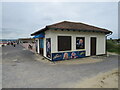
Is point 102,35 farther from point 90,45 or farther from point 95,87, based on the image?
point 95,87

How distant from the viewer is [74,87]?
10.5ft

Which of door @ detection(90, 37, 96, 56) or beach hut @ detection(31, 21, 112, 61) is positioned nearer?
beach hut @ detection(31, 21, 112, 61)

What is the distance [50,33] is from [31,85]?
5093mm

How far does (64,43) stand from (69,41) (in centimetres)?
66

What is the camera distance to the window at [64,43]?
7.96 meters

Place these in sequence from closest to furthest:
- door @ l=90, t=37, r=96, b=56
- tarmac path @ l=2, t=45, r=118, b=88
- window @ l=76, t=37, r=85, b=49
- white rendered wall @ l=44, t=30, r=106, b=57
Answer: tarmac path @ l=2, t=45, r=118, b=88, white rendered wall @ l=44, t=30, r=106, b=57, window @ l=76, t=37, r=85, b=49, door @ l=90, t=37, r=96, b=56

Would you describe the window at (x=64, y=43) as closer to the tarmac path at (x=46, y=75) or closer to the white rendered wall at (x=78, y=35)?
the white rendered wall at (x=78, y=35)

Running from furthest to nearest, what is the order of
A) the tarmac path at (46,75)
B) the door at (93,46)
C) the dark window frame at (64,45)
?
1. the door at (93,46)
2. the dark window frame at (64,45)
3. the tarmac path at (46,75)

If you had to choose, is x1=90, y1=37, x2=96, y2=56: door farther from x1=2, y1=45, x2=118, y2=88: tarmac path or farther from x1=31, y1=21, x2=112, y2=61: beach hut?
x1=2, y1=45, x2=118, y2=88: tarmac path

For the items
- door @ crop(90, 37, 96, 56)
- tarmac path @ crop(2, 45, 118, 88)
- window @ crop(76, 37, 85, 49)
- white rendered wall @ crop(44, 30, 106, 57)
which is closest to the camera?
tarmac path @ crop(2, 45, 118, 88)

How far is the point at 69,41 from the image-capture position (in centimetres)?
846

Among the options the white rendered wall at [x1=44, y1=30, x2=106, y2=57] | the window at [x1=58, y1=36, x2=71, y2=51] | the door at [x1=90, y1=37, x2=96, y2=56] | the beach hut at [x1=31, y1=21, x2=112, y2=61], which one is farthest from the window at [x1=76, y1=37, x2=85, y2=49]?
the door at [x1=90, y1=37, x2=96, y2=56]

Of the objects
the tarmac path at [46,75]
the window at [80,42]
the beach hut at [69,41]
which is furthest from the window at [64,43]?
the tarmac path at [46,75]

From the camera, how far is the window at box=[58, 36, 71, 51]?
796 centimetres
